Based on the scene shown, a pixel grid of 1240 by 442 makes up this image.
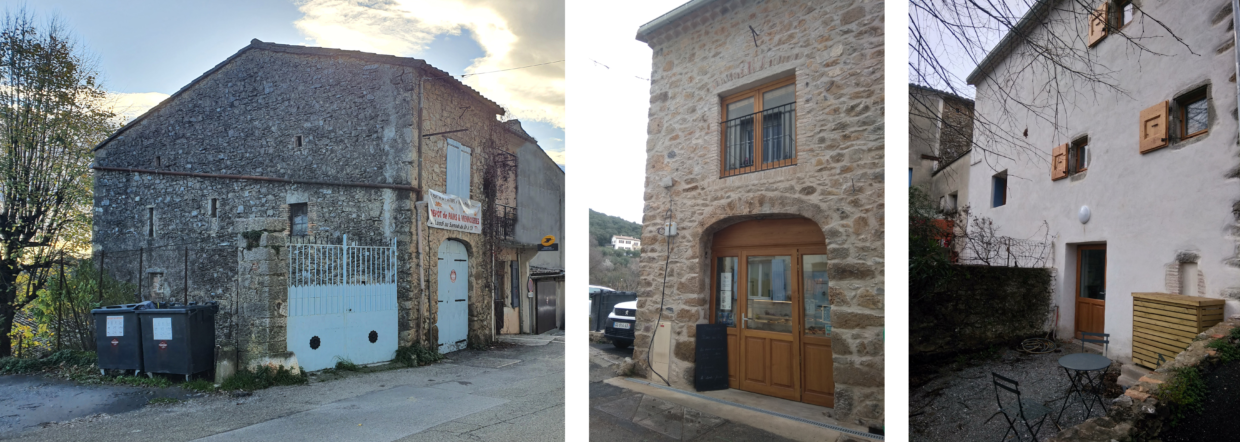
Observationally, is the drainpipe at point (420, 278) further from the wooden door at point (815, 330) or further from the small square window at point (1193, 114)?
the small square window at point (1193, 114)

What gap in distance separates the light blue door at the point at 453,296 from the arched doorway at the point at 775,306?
142 cm

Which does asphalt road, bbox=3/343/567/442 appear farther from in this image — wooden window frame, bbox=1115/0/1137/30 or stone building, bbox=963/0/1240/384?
wooden window frame, bbox=1115/0/1137/30

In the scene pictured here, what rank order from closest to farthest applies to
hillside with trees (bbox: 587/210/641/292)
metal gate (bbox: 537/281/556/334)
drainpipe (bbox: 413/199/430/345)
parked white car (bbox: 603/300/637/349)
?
drainpipe (bbox: 413/199/430/345)
metal gate (bbox: 537/281/556/334)
hillside with trees (bbox: 587/210/641/292)
parked white car (bbox: 603/300/637/349)

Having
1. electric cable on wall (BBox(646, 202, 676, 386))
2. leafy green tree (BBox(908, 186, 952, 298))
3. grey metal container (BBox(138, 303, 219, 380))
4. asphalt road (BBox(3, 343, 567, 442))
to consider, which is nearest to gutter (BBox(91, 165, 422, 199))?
grey metal container (BBox(138, 303, 219, 380))

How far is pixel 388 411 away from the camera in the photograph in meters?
2.04

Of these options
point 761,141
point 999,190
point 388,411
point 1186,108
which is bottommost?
point 388,411

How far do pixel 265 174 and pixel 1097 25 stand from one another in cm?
312

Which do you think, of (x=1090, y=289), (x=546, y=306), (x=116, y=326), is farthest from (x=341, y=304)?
(x=1090, y=289)

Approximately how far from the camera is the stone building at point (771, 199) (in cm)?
221

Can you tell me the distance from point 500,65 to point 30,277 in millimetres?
2038

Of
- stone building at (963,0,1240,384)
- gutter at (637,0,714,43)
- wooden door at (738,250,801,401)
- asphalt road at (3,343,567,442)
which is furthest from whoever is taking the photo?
gutter at (637,0,714,43)

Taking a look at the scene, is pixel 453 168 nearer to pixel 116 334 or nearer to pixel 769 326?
pixel 116 334

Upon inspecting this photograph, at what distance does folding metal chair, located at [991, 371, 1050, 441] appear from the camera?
1.59 m

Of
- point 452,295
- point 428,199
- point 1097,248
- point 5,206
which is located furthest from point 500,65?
point 1097,248
